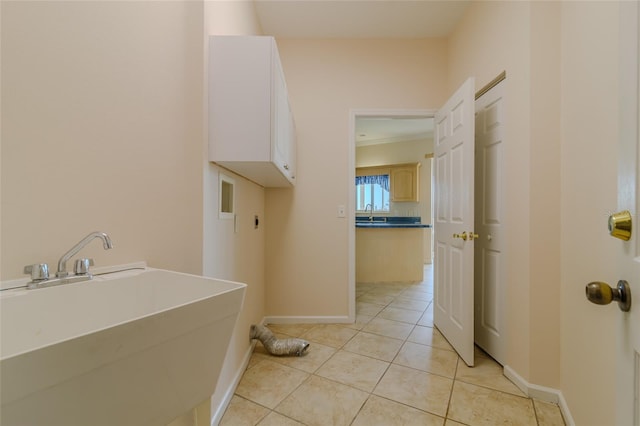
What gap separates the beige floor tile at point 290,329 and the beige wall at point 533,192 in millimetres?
1527

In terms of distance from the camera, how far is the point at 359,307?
290cm

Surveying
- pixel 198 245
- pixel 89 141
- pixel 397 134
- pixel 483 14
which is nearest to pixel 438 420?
pixel 198 245

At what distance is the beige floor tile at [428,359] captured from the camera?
1.72m

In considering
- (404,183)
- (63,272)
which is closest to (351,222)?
(63,272)

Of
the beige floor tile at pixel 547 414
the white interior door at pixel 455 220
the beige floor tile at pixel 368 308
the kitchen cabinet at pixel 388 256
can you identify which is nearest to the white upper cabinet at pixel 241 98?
the white interior door at pixel 455 220

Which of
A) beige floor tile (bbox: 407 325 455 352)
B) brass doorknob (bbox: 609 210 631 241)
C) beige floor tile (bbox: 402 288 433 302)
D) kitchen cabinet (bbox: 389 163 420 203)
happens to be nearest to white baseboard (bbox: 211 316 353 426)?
beige floor tile (bbox: 407 325 455 352)

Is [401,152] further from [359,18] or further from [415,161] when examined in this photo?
[359,18]

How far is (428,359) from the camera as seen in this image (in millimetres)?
1842

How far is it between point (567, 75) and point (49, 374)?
2.16m

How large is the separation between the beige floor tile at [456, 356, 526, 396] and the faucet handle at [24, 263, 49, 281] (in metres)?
2.05

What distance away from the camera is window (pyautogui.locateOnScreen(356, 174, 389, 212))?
6.03 metres

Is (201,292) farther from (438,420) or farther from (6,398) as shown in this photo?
(438,420)

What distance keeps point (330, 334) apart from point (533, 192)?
1805 millimetres

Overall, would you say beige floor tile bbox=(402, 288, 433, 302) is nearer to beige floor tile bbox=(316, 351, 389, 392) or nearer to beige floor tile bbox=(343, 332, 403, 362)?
beige floor tile bbox=(343, 332, 403, 362)
